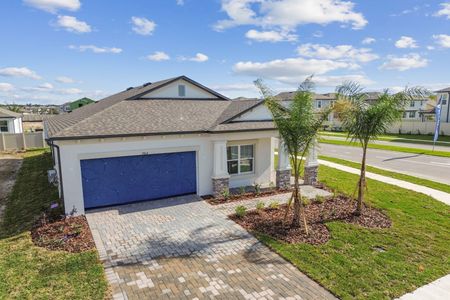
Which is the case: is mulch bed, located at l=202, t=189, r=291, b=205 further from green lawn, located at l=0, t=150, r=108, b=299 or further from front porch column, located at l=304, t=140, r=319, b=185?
green lawn, located at l=0, t=150, r=108, b=299

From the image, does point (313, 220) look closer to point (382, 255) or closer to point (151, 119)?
point (382, 255)

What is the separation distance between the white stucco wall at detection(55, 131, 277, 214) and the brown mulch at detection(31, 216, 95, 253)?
1041 mm

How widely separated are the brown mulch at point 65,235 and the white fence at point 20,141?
25.3m

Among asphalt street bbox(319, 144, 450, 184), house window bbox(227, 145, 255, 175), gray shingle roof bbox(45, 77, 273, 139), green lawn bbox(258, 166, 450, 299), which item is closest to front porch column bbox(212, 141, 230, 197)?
gray shingle roof bbox(45, 77, 273, 139)

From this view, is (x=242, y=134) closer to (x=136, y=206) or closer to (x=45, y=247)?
(x=136, y=206)

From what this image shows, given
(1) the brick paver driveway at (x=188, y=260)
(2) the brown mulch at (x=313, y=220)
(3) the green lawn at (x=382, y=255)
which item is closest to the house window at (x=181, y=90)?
(1) the brick paver driveway at (x=188, y=260)

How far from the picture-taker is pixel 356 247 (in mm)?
8836

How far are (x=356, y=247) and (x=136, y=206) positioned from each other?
28.0ft

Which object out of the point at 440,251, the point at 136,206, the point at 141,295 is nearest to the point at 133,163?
the point at 136,206

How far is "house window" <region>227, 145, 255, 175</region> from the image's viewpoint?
15377 mm

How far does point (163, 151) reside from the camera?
514 inches

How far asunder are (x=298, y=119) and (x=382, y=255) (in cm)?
468

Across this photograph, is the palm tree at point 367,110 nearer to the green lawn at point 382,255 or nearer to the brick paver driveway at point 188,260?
the green lawn at point 382,255

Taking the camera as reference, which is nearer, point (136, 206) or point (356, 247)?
point (356, 247)
